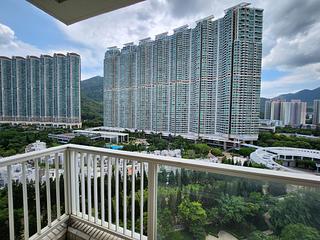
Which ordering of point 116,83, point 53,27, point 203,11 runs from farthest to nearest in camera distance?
point 116,83 < point 203,11 < point 53,27

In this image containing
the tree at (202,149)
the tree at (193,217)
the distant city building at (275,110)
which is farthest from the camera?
the distant city building at (275,110)

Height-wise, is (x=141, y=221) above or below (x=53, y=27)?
below

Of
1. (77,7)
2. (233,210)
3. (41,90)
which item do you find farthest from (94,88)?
(233,210)

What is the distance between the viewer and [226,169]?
4.74 ft

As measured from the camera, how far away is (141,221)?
6.05 feet

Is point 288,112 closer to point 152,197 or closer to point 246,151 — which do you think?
point 246,151

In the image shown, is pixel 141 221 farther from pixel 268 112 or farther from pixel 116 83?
pixel 116 83

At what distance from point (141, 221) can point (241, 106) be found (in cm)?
201

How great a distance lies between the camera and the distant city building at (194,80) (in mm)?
2654

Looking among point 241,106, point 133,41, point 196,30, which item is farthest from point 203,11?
point 241,106

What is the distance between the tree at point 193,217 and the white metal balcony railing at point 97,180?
267mm

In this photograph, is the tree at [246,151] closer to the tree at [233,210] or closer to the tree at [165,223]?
the tree at [233,210]

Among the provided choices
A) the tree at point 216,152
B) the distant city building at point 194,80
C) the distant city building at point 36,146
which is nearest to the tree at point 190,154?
the tree at point 216,152

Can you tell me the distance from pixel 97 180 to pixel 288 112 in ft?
8.35
